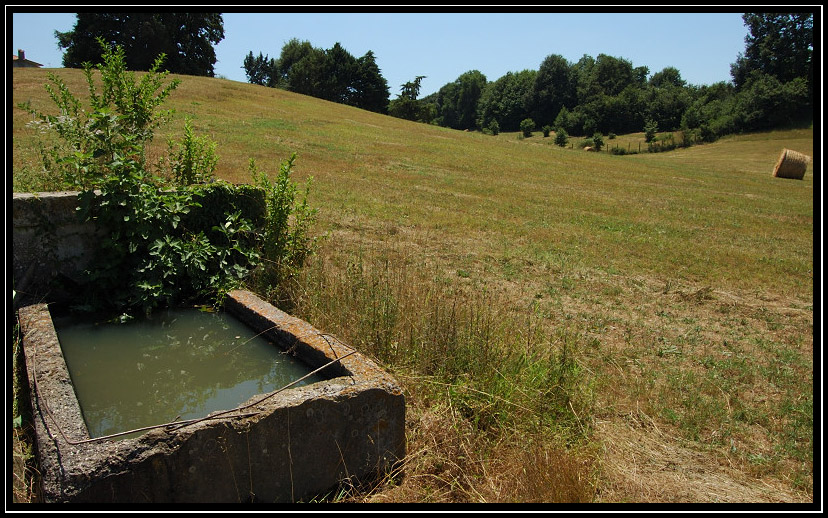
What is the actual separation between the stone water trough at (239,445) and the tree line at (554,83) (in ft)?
85.0

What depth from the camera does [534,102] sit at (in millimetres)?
100125

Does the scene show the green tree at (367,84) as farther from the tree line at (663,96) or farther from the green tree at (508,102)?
the green tree at (508,102)

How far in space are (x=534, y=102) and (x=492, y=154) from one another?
78.9 metres

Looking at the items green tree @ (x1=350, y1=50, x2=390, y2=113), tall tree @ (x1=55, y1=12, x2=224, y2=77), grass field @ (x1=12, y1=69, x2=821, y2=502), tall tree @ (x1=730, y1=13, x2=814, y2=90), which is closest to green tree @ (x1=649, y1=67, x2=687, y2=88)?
tall tree @ (x1=730, y1=13, x2=814, y2=90)

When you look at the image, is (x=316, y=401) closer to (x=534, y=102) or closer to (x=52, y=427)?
(x=52, y=427)

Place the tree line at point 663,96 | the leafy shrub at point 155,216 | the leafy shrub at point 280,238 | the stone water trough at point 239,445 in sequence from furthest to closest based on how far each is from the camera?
the tree line at point 663,96 → the leafy shrub at point 280,238 → the leafy shrub at point 155,216 → the stone water trough at point 239,445

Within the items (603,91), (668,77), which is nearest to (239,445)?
(603,91)

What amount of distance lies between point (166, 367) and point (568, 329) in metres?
4.40

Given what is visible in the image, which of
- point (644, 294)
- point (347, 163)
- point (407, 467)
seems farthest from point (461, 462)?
point (347, 163)

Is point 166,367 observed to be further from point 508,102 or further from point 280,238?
point 508,102

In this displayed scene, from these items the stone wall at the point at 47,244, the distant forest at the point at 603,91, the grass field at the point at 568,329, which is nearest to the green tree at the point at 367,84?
the distant forest at the point at 603,91

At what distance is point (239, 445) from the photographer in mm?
2941

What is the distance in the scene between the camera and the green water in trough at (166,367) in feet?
11.5

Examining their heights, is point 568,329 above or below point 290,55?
below
